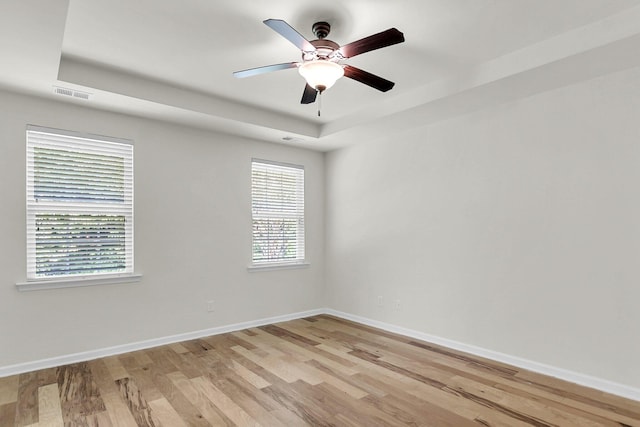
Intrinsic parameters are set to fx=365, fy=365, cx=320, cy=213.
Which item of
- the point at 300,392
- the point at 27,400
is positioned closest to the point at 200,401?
the point at 300,392

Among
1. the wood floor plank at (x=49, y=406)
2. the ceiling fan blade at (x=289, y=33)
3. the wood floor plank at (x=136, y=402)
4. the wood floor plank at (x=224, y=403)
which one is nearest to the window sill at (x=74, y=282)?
the wood floor plank at (x=49, y=406)

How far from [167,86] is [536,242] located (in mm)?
3766

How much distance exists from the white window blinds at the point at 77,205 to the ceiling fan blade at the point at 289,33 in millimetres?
2535

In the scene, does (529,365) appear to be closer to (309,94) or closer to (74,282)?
(309,94)

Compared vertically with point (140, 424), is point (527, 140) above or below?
above

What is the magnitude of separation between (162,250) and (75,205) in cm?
95

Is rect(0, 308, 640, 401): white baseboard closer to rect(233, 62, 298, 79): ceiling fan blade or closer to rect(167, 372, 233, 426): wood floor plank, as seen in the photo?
rect(167, 372, 233, 426): wood floor plank

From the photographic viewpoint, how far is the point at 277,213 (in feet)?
16.9

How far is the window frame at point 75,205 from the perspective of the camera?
335 cm

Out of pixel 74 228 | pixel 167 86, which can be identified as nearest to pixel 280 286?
pixel 74 228

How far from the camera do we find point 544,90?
323 centimetres

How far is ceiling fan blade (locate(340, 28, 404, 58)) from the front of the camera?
2.08 metres

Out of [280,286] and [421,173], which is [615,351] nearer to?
[421,173]

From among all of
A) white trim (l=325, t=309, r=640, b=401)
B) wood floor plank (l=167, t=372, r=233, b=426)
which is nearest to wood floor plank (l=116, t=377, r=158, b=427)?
wood floor plank (l=167, t=372, r=233, b=426)
